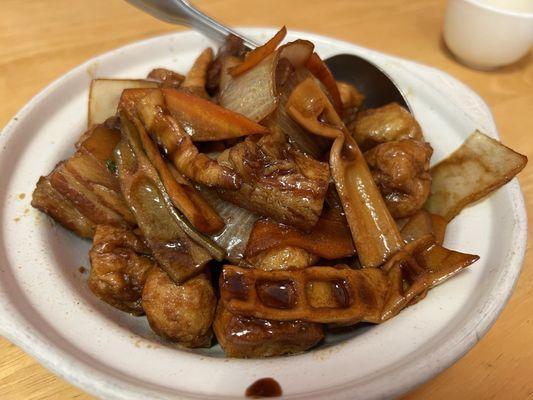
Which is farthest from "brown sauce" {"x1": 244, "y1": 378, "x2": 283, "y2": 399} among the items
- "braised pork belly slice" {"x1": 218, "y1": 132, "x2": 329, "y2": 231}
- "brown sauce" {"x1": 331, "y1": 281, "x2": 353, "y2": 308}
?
"braised pork belly slice" {"x1": 218, "y1": 132, "x2": 329, "y2": 231}

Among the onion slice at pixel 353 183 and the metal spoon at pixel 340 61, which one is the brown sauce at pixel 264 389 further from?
the metal spoon at pixel 340 61

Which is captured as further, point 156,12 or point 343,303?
point 156,12

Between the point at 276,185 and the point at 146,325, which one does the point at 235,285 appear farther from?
the point at 146,325

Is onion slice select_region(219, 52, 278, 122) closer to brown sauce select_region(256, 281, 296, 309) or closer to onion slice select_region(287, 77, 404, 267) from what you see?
onion slice select_region(287, 77, 404, 267)

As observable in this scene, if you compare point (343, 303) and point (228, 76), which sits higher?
point (228, 76)

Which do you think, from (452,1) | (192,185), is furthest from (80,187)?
(452,1)

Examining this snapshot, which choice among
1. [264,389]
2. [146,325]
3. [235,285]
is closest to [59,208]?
[146,325]

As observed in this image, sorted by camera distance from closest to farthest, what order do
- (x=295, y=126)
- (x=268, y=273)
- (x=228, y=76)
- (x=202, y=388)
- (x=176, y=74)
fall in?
(x=202, y=388), (x=268, y=273), (x=295, y=126), (x=228, y=76), (x=176, y=74)

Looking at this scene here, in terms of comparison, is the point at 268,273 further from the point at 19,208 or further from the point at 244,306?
the point at 19,208
